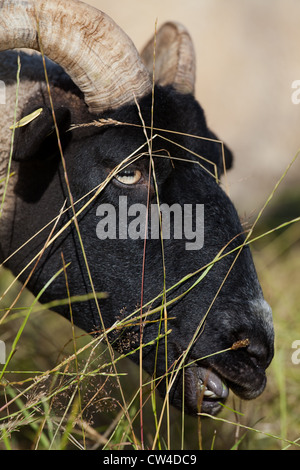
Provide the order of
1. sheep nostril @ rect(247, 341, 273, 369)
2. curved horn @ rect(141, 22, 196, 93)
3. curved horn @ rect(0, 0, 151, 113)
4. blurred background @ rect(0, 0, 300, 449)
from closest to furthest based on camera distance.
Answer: sheep nostril @ rect(247, 341, 273, 369)
curved horn @ rect(0, 0, 151, 113)
curved horn @ rect(141, 22, 196, 93)
blurred background @ rect(0, 0, 300, 449)

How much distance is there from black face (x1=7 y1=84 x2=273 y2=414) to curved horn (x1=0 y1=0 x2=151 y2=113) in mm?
135

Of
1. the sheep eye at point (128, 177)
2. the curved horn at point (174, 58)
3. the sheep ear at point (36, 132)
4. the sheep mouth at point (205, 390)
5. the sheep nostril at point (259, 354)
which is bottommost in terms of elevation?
the sheep mouth at point (205, 390)

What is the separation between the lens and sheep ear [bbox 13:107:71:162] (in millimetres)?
3289

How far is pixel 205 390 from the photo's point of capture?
10.5 feet

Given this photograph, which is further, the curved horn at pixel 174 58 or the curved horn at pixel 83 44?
the curved horn at pixel 174 58

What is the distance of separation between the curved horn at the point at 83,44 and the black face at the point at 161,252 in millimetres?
135

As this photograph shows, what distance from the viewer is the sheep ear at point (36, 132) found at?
3.29 m

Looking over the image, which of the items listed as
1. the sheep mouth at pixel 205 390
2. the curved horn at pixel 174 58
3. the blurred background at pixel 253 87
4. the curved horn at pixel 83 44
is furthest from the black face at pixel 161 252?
the blurred background at pixel 253 87

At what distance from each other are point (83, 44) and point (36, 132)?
2.02 ft

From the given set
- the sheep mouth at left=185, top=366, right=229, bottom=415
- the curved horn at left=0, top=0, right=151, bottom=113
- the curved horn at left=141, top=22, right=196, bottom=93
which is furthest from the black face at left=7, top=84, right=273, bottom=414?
the curved horn at left=141, top=22, right=196, bottom=93

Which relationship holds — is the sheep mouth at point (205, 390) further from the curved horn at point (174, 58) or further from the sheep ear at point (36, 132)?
the curved horn at point (174, 58)

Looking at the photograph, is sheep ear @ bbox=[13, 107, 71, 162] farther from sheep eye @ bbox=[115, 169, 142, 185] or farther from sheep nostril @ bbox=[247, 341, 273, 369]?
sheep nostril @ bbox=[247, 341, 273, 369]
